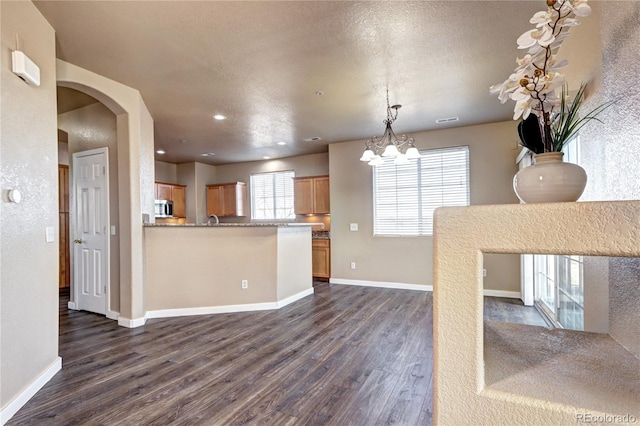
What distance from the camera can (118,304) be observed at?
153 inches

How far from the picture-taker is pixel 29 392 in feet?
7.04

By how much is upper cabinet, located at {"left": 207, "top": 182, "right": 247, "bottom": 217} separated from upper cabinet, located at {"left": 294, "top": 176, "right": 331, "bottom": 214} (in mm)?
1707

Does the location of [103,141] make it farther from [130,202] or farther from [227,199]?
[227,199]

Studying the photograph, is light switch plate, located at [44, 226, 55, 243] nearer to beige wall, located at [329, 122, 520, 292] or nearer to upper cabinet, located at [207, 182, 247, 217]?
beige wall, located at [329, 122, 520, 292]

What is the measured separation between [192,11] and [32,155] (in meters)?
1.56

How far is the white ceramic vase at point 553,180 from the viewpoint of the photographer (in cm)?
83

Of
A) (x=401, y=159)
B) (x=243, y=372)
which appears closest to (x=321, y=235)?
(x=401, y=159)

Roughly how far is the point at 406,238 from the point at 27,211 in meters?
4.97

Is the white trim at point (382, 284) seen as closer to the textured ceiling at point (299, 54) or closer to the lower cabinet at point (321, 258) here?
the lower cabinet at point (321, 258)

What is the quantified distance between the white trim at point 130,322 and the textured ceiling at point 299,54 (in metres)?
2.66

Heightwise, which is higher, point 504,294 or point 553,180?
point 553,180

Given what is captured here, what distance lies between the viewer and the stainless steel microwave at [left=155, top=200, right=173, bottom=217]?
7.07 metres

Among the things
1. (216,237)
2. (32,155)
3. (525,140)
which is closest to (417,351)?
(525,140)

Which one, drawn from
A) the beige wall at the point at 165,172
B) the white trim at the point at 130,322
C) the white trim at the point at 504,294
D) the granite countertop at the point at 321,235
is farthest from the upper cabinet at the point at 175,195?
the white trim at the point at 504,294
